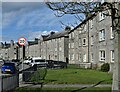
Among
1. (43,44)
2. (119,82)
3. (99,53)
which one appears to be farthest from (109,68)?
(43,44)

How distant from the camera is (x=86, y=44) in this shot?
51406 mm

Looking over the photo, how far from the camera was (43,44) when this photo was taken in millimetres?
100375

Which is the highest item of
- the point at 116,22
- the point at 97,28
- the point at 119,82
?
the point at 97,28

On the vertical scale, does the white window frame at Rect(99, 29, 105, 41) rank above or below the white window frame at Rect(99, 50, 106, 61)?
above

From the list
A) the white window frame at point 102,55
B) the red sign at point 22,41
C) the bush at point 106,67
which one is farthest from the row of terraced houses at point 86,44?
the bush at point 106,67

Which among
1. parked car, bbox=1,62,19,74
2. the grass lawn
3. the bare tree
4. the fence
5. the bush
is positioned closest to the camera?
the bare tree

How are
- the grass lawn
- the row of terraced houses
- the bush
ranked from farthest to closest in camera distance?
the row of terraced houses → the bush → the grass lawn

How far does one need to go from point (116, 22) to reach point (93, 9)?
851mm

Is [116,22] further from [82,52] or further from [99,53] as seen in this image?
[82,52]

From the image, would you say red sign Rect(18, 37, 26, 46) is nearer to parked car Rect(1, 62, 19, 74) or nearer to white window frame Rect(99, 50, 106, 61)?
parked car Rect(1, 62, 19, 74)

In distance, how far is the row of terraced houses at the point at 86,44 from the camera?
113ft

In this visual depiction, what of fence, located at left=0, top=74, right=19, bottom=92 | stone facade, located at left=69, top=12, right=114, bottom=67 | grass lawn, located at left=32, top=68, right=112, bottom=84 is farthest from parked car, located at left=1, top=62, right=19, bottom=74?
fence, located at left=0, top=74, right=19, bottom=92

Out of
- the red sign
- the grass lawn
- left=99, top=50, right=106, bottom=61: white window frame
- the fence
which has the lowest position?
the grass lawn

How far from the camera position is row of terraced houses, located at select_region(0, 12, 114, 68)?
34.5m
